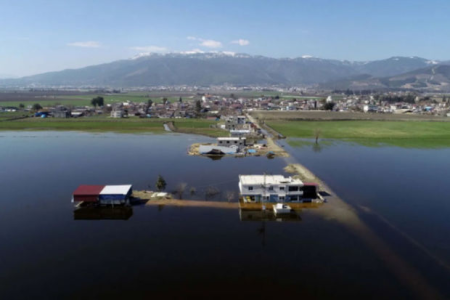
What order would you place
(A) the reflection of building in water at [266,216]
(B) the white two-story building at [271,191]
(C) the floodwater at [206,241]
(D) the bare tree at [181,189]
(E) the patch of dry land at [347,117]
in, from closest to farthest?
1. (C) the floodwater at [206,241]
2. (A) the reflection of building in water at [266,216]
3. (B) the white two-story building at [271,191]
4. (D) the bare tree at [181,189]
5. (E) the patch of dry land at [347,117]

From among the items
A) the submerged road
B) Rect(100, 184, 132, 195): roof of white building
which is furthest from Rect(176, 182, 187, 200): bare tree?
the submerged road

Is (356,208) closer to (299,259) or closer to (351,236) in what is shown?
(351,236)

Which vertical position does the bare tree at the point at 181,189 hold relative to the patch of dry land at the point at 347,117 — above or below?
below

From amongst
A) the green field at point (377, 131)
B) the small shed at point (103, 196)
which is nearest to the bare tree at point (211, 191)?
the small shed at point (103, 196)

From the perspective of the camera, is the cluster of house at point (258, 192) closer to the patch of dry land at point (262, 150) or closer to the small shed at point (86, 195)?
the small shed at point (86, 195)

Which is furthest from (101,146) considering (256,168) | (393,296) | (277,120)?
(277,120)

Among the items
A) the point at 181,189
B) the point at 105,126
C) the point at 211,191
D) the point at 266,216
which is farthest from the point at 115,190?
the point at 105,126

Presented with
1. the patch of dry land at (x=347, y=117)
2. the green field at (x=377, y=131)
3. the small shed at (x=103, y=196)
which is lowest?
the green field at (x=377, y=131)

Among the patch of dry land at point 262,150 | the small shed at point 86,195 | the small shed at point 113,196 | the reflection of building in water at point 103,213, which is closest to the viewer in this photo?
the reflection of building in water at point 103,213
